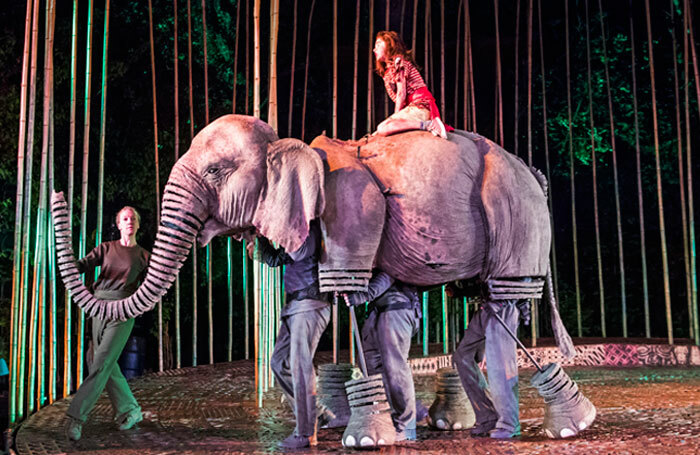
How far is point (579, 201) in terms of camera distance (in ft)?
35.4

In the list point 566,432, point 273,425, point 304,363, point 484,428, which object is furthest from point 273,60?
point 566,432

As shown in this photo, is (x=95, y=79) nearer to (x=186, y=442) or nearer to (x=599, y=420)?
(x=186, y=442)

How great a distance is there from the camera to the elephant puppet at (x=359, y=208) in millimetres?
3416

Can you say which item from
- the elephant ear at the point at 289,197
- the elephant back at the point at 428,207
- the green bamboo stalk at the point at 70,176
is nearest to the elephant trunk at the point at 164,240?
the elephant ear at the point at 289,197

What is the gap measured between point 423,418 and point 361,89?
5.67 m

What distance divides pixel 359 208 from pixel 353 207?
0.03 meters

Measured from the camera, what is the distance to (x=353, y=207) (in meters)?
3.48

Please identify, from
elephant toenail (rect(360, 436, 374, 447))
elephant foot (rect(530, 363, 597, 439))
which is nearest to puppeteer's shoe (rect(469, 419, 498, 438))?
elephant foot (rect(530, 363, 597, 439))

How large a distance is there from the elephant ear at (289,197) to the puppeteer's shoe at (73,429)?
1.22 meters

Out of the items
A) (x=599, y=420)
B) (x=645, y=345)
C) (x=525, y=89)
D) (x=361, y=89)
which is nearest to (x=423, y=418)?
(x=599, y=420)

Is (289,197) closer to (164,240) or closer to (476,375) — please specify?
(164,240)

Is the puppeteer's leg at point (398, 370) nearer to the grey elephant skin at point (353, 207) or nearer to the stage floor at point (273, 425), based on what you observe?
the stage floor at point (273, 425)

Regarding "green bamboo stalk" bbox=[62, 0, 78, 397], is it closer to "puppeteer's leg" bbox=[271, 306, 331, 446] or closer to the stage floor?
the stage floor

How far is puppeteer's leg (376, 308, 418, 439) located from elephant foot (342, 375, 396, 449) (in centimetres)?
17
